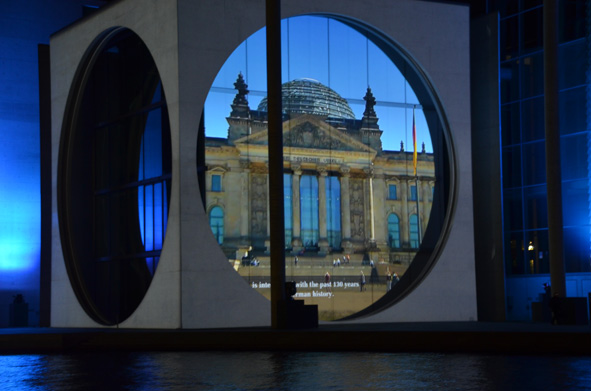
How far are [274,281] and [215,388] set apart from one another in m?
10.7

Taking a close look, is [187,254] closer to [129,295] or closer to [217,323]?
[217,323]

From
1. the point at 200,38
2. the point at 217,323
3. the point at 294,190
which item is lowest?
the point at 217,323

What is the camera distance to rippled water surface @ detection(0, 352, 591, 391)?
11312 millimetres

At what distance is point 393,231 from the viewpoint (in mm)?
28203

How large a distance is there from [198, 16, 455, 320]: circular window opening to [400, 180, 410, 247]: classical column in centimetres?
3

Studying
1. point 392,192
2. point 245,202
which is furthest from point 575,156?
point 245,202

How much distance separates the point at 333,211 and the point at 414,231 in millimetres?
2959

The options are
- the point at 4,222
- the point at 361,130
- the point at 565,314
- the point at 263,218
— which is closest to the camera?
the point at 565,314

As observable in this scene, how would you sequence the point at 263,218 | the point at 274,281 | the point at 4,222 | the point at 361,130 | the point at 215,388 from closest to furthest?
the point at 215,388 → the point at 274,281 → the point at 263,218 → the point at 361,130 → the point at 4,222

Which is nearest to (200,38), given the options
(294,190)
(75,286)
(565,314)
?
(294,190)

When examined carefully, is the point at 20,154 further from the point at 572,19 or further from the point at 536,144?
the point at 572,19

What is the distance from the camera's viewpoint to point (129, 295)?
2764cm

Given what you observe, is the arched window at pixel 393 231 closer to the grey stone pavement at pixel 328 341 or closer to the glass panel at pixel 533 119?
the glass panel at pixel 533 119

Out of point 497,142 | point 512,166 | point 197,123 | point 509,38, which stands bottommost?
point 512,166
